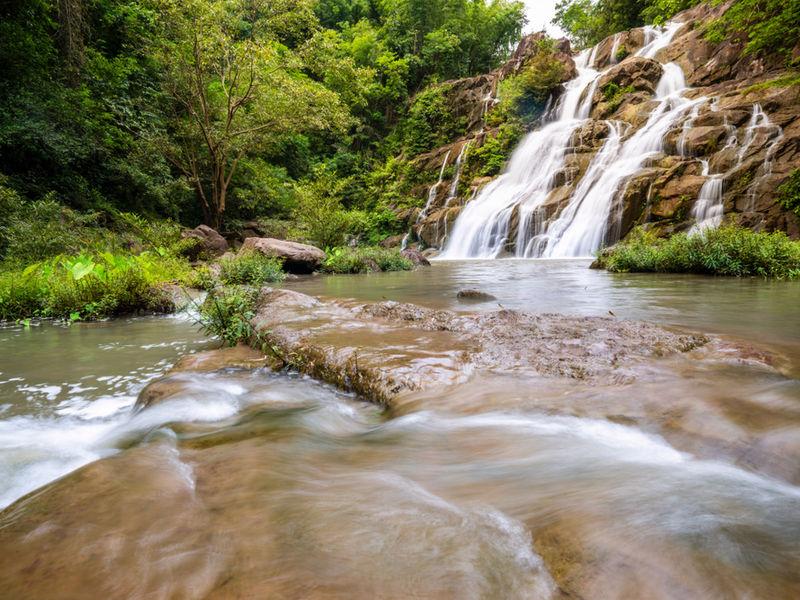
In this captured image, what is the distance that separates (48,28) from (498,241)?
653 inches

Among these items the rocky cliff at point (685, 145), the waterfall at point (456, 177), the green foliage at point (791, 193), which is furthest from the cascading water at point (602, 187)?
the waterfall at point (456, 177)

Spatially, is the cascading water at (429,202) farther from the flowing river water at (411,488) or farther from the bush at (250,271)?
the flowing river water at (411,488)

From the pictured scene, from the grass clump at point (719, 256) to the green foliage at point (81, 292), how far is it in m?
9.32

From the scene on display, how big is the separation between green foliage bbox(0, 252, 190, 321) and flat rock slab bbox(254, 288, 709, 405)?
2.84 m

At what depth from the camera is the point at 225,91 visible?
14492 millimetres

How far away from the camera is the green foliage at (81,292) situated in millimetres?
5430

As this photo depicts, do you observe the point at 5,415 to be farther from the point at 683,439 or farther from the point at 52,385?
the point at 683,439

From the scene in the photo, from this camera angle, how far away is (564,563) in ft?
3.23

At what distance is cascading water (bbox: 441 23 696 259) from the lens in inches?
595

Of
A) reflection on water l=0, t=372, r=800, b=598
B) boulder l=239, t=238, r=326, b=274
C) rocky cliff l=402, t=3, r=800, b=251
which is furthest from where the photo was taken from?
rocky cliff l=402, t=3, r=800, b=251

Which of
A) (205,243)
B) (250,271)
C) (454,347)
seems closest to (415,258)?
(205,243)

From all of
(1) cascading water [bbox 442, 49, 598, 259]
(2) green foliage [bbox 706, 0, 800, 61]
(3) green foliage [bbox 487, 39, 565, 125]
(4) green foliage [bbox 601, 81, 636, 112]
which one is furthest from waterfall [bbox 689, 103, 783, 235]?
(3) green foliage [bbox 487, 39, 565, 125]

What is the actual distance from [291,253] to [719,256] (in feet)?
32.0

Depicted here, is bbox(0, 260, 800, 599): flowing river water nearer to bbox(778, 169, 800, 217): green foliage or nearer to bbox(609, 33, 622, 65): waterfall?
bbox(778, 169, 800, 217): green foliage
